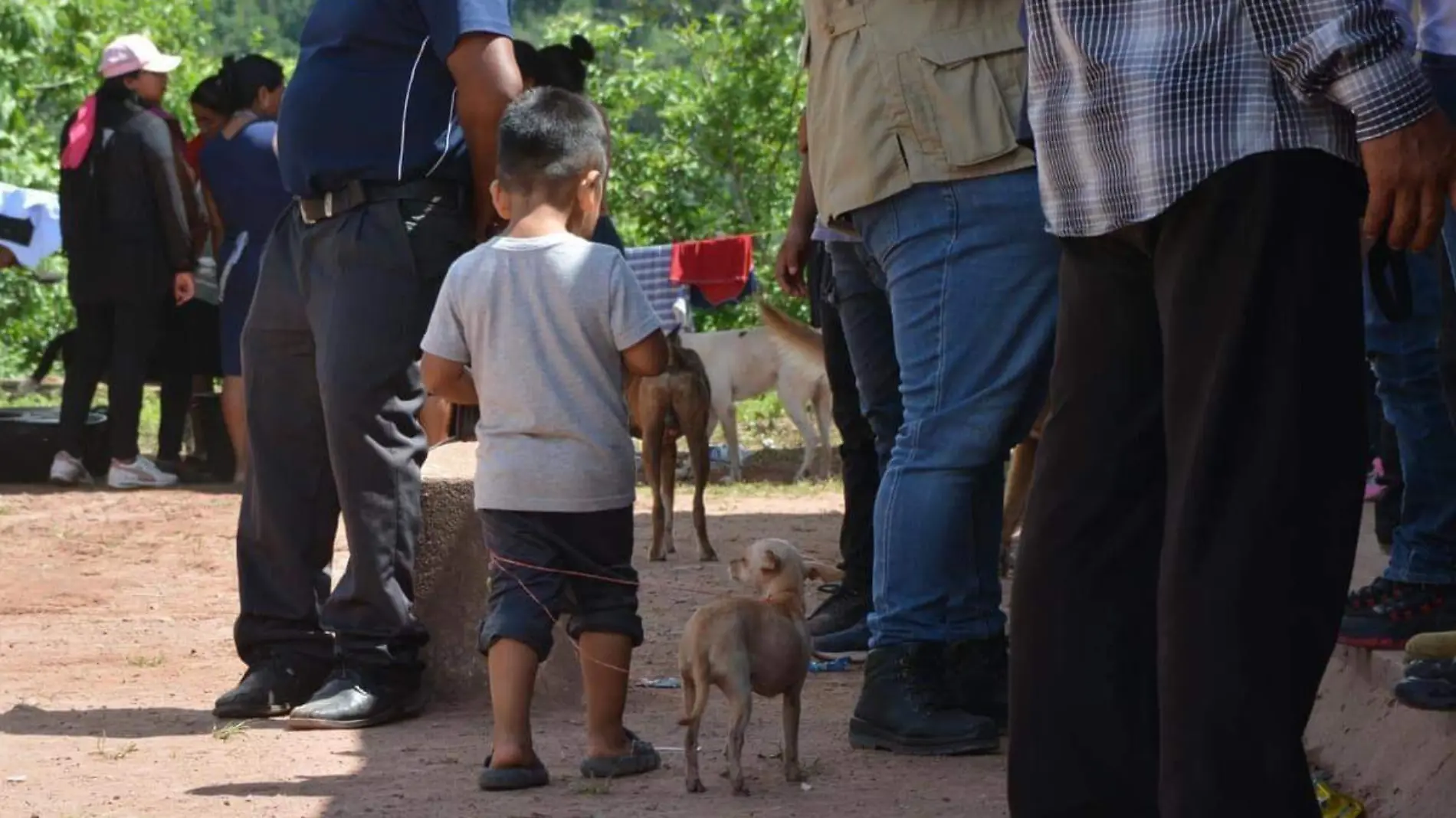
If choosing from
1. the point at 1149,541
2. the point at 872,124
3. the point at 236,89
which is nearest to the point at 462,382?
the point at 872,124

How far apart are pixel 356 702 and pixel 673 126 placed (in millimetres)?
14162

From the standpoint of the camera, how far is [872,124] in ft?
14.4

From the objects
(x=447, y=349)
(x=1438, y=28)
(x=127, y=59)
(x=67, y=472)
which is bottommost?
(x=67, y=472)

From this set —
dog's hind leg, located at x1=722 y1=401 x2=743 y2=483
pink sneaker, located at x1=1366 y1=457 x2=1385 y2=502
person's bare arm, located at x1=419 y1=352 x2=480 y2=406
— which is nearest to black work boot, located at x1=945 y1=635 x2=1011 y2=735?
person's bare arm, located at x1=419 y1=352 x2=480 y2=406

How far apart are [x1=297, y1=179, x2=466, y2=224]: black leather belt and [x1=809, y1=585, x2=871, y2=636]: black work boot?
180 centimetres

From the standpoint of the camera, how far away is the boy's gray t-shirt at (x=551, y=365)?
14.0 feet

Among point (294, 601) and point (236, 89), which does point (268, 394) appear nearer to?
point (294, 601)

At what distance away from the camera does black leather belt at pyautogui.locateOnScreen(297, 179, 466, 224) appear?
195 inches

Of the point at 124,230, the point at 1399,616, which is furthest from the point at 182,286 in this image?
the point at 1399,616

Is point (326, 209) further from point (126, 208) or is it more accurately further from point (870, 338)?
point (126, 208)

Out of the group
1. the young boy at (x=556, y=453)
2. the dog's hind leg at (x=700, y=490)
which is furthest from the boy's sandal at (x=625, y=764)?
the dog's hind leg at (x=700, y=490)

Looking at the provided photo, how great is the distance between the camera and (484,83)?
4879 mm

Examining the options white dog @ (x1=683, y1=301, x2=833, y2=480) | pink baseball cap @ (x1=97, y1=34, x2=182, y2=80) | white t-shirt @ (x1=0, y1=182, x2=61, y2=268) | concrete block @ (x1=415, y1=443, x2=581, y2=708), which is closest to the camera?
concrete block @ (x1=415, y1=443, x2=581, y2=708)

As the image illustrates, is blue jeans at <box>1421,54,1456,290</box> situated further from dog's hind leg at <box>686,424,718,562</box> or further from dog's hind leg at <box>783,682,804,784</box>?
dog's hind leg at <box>686,424,718,562</box>
